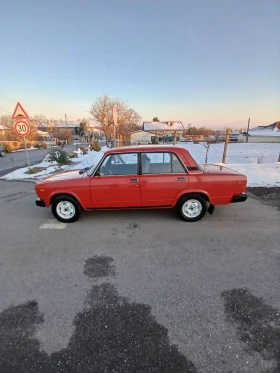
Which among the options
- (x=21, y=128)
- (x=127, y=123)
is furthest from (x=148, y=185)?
(x=127, y=123)

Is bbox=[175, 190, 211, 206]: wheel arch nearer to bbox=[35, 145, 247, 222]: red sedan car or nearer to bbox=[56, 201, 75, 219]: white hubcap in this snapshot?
bbox=[35, 145, 247, 222]: red sedan car

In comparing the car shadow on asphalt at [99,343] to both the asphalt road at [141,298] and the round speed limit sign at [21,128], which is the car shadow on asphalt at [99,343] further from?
the round speed limit sign at [21,128]

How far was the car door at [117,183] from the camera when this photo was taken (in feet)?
14.6

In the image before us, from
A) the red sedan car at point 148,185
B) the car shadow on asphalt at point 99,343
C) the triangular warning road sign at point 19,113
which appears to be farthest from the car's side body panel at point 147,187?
the triangular warning road sign at point 19,113

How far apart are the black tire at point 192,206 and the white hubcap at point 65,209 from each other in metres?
2.30

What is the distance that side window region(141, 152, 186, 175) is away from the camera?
453 centimetres

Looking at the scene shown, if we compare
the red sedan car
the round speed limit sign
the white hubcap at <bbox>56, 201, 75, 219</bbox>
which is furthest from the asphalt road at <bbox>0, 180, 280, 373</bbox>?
the round speed limit sign

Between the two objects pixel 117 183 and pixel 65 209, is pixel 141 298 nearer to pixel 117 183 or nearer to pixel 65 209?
pixel 117 183

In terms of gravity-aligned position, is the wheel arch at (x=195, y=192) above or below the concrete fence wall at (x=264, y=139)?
above

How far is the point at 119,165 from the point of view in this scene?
15.1 feet

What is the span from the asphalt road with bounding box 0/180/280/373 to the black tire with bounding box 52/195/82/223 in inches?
9.4

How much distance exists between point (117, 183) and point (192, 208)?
1690 millimetres

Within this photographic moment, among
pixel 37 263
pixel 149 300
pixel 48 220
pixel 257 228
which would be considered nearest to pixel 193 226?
pixel 257 228

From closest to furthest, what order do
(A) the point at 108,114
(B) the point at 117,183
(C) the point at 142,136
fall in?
(B) the point at 117,183, (A) the point at 108,114, (C) the point at 142,136
